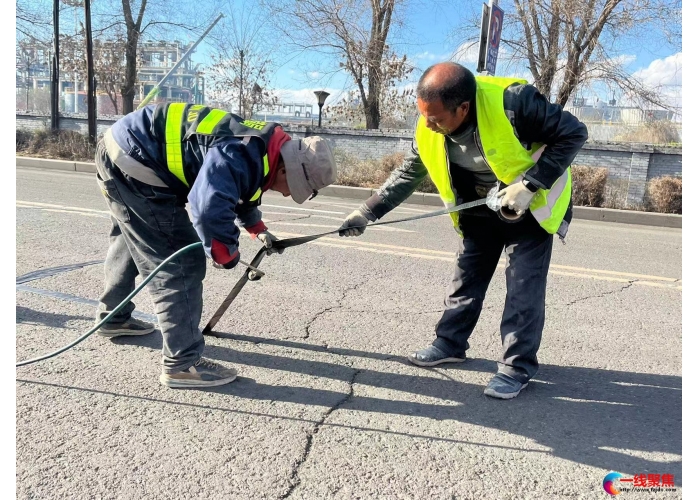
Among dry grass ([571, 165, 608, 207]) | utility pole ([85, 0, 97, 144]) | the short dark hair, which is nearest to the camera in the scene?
the short dark hair

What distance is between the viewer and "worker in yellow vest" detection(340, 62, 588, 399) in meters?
2.59

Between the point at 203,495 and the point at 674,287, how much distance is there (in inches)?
177

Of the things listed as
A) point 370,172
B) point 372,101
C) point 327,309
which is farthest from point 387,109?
point 327,309

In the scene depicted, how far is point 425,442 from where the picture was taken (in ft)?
7.86

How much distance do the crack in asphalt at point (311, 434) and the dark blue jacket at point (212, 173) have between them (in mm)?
808

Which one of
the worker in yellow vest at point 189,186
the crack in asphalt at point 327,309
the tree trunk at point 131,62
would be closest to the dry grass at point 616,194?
Answer: the crack in asphalt at point 327,309

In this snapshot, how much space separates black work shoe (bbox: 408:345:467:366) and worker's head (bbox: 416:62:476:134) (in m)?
1.27

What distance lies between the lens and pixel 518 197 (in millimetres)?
2613

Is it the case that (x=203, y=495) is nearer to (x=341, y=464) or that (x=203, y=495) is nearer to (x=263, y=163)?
(x=341, y=464)

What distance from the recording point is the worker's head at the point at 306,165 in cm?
254

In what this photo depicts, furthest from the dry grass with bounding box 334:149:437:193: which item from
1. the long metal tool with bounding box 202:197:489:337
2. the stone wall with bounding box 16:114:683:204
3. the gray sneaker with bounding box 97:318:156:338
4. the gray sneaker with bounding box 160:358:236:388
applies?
the gray sneaker with bounding box 160:358:236:388

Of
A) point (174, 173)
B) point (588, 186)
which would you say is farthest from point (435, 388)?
point (588, 186)

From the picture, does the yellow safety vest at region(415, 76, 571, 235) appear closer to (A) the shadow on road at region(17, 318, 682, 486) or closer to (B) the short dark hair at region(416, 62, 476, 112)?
(B) the short dark hair at region(416, 62, 476, 112)

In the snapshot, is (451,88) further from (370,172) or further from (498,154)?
(370,172)
